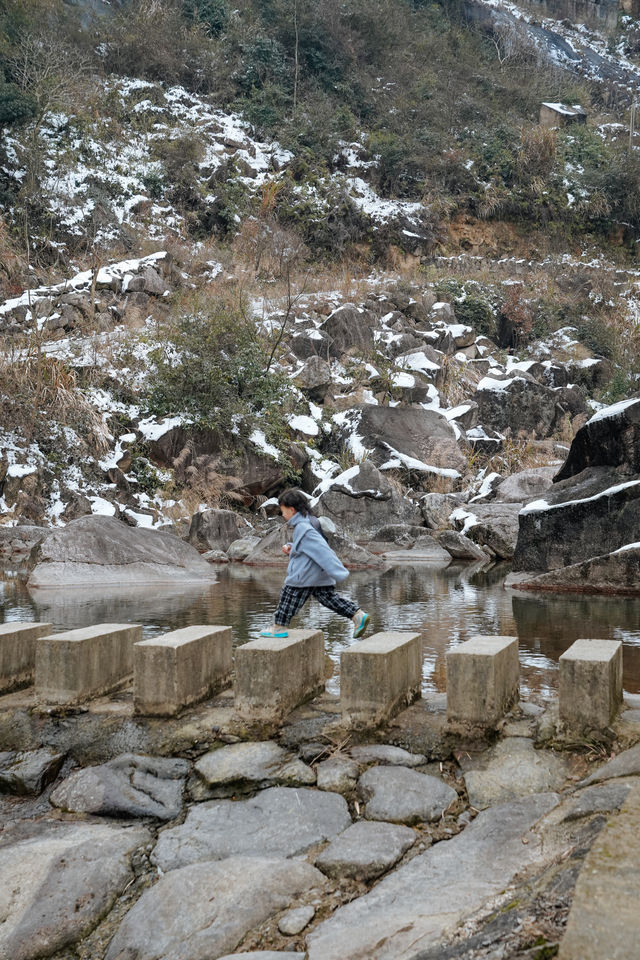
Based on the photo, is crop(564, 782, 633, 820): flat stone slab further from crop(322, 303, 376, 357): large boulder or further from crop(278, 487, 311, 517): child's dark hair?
crop(322, 303, 376, 357): large boulder

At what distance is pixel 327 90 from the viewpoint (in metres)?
34.8

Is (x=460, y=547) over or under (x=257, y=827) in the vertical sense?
over

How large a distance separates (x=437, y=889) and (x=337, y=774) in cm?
107

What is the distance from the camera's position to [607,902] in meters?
1.60

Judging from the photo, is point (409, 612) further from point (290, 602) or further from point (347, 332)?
point (347, 332)

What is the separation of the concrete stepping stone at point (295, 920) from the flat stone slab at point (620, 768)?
1202 millimetres

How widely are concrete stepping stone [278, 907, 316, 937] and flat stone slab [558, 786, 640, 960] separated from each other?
976 mm

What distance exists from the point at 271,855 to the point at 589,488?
9406mm

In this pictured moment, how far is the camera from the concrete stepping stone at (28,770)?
11.6 feet

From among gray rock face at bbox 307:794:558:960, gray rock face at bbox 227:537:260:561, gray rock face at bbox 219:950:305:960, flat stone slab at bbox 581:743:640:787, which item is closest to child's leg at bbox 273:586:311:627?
gray rock face at bbox 307:794:558:960

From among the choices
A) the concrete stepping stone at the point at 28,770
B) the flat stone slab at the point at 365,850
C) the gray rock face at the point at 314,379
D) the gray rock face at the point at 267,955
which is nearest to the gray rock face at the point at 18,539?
the gray rock face at the point at 314,379

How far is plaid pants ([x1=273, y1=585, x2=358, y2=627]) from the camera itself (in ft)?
15.9

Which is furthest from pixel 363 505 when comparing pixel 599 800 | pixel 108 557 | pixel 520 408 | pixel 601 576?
pixel 599 800

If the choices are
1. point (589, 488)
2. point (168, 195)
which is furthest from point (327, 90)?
point (589, 488)
